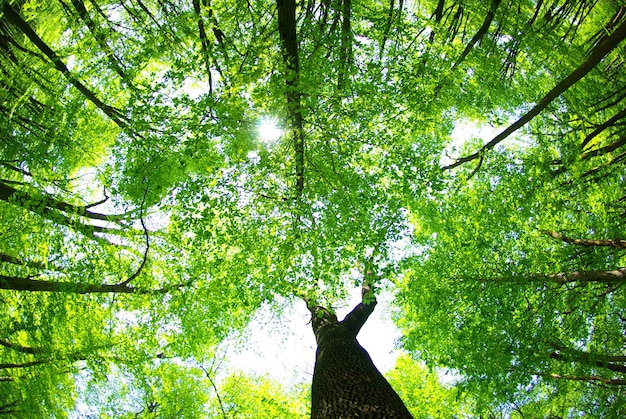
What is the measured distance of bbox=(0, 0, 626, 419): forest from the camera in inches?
197

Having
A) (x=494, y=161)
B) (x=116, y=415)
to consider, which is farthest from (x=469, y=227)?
(x=116, y=415)

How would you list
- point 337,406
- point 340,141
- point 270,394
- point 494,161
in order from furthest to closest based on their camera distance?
point 270,394, point 494,161, point 340,141, point 337,406

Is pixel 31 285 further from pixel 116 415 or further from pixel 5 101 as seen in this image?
pixel 116 415

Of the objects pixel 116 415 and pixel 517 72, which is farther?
pixel 116 415

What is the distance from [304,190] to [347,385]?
276 centimetres

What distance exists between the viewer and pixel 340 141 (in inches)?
220

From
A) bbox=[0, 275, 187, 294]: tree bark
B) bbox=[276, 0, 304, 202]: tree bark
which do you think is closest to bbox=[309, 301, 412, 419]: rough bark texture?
bbox=[276, 0, 304, 202]: tree bark

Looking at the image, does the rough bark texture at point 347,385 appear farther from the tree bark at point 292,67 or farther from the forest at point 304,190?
the tree bark at point 292,67

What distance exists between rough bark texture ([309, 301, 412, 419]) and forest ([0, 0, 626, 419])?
0.75m

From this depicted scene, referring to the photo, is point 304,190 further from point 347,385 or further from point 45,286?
point 45,286

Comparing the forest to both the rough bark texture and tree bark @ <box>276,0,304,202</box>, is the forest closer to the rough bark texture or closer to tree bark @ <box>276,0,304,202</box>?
tree bark @ <box>276,0,304,202</box>

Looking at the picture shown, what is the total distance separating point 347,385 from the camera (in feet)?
14.3

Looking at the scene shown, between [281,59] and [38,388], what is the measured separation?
19.5 feet

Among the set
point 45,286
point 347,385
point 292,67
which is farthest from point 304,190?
point 45,286
